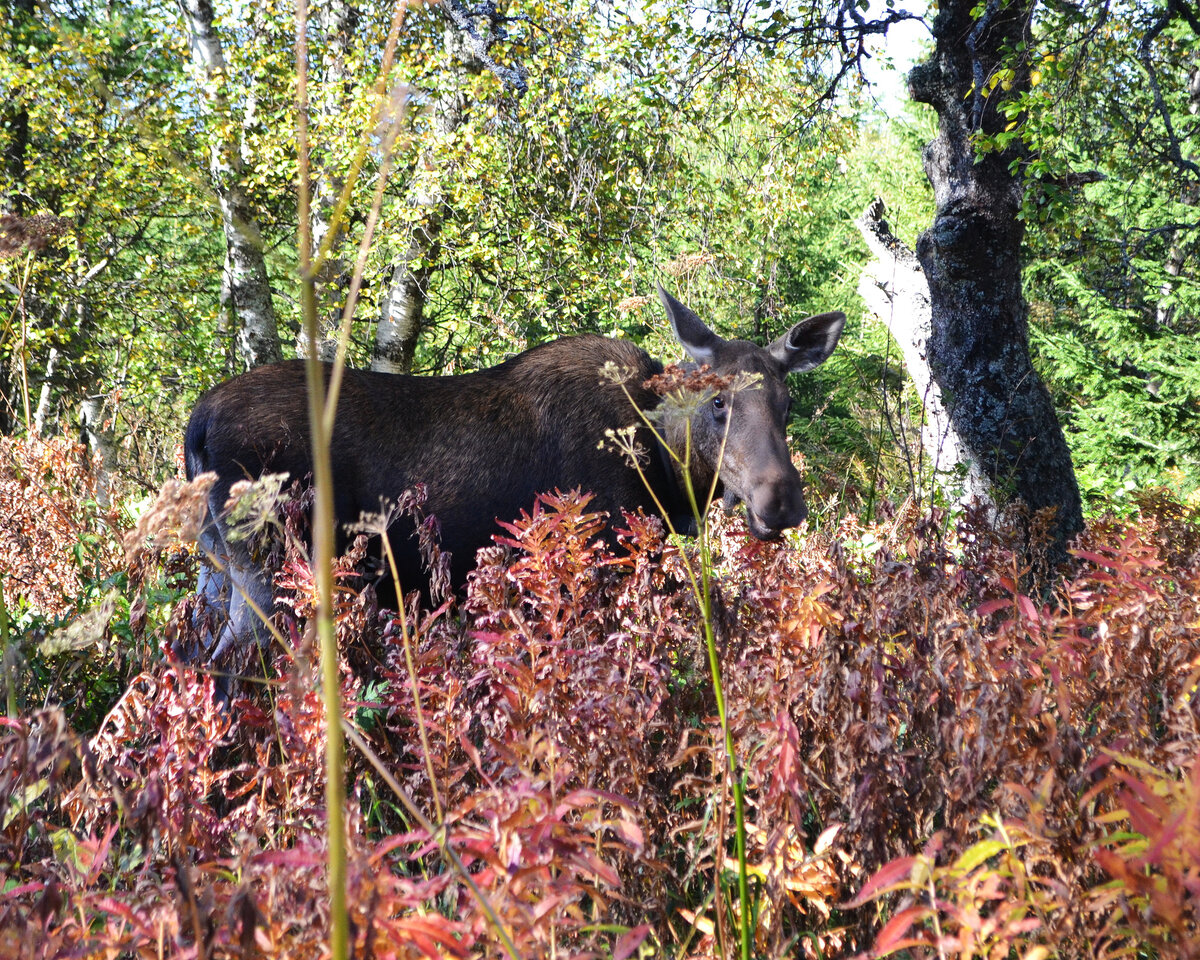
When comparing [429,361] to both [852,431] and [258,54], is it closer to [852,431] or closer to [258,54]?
[258,54]

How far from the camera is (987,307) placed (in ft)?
21.5

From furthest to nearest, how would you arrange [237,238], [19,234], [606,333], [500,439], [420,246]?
[606,333] → [237,238] → [420,246] → [500,439] → [19,234]

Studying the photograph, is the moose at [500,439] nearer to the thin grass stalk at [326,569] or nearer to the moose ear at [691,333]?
the moose ear at [691,333]

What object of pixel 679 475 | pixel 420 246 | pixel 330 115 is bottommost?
pixel 679 475

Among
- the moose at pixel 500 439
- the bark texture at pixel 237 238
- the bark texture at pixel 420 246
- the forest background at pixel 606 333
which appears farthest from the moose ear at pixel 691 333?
the bark texture at pixel 237 238

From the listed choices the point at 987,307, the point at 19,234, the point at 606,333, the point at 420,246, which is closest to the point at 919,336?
the point at 987,307

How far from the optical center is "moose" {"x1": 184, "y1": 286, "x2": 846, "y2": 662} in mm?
4371

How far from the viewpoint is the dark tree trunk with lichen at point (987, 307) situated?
6.31 m

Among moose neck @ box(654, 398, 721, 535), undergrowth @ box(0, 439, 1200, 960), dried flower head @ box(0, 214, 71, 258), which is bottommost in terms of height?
undergrowth @ box(0, 439, 1200, 960)

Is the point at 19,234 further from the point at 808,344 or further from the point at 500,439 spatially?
the point at 808,344

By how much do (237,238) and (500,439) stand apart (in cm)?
798

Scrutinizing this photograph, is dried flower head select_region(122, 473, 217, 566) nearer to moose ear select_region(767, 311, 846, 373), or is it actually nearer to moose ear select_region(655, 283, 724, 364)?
moose ear select_region(655, 283, 724, 364)

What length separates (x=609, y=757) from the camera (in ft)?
6.89

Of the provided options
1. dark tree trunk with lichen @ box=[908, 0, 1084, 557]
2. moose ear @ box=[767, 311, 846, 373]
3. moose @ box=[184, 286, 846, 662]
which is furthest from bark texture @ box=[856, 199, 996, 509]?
moose @ box=[184, 286, 846, 662]
